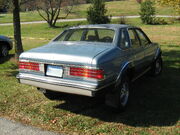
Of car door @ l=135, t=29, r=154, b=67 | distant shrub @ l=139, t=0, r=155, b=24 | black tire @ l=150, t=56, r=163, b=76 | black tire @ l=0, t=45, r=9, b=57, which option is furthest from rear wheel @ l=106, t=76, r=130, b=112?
distant shrub @ l=139, t=0, r=155, b=24

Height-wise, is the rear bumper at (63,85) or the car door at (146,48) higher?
the car door at (146,48)

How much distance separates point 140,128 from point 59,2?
2758 centimetres

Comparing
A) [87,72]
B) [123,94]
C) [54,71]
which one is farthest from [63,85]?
[123,94]

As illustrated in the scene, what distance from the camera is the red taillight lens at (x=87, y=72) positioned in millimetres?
4387

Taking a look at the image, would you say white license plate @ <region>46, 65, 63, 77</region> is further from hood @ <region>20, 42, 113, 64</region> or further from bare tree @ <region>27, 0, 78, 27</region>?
bare tree @ <region>27, 0, 78, 27</region>

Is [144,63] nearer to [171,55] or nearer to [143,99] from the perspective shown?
[143,99]

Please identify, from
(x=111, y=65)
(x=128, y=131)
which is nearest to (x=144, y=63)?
(x=111, y=65)

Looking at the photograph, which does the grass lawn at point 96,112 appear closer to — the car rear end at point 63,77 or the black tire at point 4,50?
the car rear end at point 63,77

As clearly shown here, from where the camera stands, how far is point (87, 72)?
4.45 metres

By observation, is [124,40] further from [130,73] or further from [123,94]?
[123,94]

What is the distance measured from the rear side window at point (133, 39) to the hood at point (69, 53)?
872 millimetres

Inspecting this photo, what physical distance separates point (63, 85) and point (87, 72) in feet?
1.54

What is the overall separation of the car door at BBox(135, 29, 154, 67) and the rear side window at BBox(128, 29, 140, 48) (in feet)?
0.76

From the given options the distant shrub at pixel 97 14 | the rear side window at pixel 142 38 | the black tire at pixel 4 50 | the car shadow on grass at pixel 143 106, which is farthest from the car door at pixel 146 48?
the distant shrub at pixel 97 14
